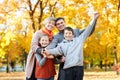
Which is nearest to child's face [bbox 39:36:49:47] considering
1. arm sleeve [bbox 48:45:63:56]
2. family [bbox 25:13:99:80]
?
family [bbox 25:13:99:80]

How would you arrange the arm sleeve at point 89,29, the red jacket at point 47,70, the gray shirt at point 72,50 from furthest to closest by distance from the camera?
the red jacket at point 47,70 < the arm sleeve at point 89,29 < the gray shirt at point 72,50

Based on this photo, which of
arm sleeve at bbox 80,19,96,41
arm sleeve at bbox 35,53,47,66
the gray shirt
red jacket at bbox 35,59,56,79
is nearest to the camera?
the gray shirt

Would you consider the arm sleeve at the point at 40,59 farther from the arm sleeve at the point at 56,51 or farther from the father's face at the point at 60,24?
the father's face at the point at 60,24

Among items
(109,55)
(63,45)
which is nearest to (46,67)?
(63,45)

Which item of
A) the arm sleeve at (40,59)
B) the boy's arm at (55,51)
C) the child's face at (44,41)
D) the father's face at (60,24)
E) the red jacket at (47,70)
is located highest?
the father's face at (60,24)

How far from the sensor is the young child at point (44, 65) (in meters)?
6.04

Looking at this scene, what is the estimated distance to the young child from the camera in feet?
19.8

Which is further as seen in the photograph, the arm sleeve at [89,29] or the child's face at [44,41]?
the child's face at [44,41]

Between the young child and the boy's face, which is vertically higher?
the boy's face

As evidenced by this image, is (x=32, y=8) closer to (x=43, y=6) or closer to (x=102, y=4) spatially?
(x=43, y=6)

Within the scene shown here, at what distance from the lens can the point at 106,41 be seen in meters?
24.3

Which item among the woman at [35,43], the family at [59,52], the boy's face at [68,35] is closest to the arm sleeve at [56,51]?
the family at [59,52]

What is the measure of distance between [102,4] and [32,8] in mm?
4628

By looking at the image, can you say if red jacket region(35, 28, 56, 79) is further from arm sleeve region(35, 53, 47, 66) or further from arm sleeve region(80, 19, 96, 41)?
arm sleeve region(80, 19, 96, 41)
